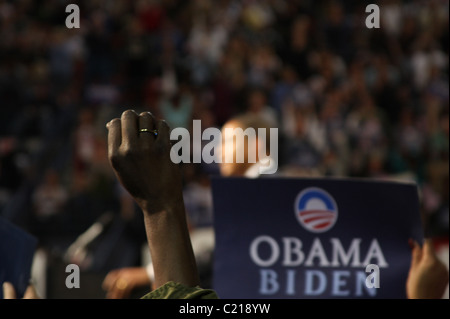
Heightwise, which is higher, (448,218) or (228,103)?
(228,103)

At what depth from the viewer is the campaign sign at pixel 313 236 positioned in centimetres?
260

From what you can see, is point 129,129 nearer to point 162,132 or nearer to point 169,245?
point 162,132

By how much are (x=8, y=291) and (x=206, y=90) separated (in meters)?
8.14

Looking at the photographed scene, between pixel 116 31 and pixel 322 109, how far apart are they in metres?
2.94

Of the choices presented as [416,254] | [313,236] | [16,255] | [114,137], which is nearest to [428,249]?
[416,254]

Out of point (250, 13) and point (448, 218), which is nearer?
point (448, 218)

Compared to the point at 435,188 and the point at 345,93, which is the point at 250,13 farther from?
the point at 435,188

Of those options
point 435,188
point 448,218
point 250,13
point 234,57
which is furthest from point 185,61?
point 448,218

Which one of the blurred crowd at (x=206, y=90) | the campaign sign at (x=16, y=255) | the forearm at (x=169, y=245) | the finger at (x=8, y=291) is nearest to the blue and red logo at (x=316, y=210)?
the campaign sign at (x=16, y=255)

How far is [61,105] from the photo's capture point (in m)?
9.07

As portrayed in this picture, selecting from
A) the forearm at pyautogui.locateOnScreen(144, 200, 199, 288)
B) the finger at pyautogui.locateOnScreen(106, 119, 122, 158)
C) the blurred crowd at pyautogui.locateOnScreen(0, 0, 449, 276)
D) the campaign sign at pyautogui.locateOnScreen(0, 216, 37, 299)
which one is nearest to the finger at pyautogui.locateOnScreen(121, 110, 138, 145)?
the finger at pyautogui.locateOnScreen(106, 119, 122, 158)

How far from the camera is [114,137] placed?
1236mm

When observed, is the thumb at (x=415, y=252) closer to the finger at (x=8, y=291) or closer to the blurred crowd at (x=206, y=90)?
the finger at (x=8, y=291)

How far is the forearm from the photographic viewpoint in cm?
128
